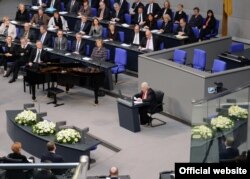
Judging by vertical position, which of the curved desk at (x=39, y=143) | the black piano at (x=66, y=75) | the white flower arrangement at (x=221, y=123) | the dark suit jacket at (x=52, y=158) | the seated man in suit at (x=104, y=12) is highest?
the seated man in suit at (x=104, y=12)

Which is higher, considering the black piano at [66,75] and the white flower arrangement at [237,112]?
the white flower arrangement at [237,112]

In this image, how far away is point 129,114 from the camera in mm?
14312

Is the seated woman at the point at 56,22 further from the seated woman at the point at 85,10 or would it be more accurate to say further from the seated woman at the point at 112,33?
the seated woman at the point at 112,33

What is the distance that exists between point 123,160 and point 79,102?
4.21 metres

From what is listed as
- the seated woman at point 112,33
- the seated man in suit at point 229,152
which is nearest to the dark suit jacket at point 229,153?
the seated man in suit at point 229,152

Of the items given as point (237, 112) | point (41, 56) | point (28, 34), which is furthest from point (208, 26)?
point (237, 112)

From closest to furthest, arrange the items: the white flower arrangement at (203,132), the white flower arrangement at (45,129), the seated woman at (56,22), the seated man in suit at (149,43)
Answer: the white flower arrangement at (203,132) < the white flower arrangement at (45,129) < the seated man in suit at (149,43) < the seated woman at (56,22)

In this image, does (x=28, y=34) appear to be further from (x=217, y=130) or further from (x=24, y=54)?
(x=217, y=130)

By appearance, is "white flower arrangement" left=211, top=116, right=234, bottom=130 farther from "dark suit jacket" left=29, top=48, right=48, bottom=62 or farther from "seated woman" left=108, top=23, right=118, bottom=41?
"seated woman" left=108, top=23, right=118, bottom=41

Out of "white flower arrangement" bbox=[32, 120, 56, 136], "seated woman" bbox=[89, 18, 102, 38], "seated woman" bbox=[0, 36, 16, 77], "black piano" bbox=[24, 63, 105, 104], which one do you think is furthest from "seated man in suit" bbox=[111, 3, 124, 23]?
"white flower arrangement" bbox=[32, 120, 56, 136]

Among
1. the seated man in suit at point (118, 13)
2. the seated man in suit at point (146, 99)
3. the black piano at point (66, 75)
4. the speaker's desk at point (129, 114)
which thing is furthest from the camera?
the seated man in suit at point (118, 13)

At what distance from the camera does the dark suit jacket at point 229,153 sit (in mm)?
10664

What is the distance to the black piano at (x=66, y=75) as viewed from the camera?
16.1 m

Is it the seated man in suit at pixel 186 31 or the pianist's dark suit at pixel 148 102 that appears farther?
the seated man in suit at pixel 186 31
